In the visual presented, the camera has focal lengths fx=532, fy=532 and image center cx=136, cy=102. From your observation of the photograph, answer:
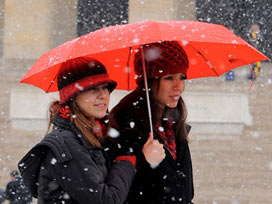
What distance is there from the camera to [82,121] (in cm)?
281

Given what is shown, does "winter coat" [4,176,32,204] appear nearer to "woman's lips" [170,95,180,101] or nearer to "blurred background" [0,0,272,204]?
"blurred background" [0,0,272,204]

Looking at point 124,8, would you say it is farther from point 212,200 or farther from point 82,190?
point 82,190

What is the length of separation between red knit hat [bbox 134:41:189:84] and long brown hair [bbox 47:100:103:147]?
1.81ft

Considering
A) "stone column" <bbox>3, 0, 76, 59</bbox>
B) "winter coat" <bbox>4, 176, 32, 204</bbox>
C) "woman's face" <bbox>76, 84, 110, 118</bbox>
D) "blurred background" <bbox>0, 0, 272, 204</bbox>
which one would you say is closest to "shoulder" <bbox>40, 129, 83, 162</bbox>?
"woman's face" <bbox>76, 84, 110, 118</bbox>

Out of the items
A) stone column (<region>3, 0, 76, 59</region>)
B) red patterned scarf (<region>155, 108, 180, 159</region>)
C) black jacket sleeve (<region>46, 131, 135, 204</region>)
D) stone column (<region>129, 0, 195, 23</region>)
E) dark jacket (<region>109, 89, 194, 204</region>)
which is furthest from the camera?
stone column (<region>3, 0, 76, 59</region>)

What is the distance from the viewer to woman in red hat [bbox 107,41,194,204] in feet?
10.4

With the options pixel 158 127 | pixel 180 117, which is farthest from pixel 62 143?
pixel 180 117

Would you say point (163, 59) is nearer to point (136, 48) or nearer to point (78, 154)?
point (136, 48)

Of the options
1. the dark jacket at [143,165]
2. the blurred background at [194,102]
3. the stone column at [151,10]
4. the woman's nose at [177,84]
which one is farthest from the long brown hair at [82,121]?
the stone column at [151,10]

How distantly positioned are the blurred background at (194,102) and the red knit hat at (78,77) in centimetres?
773

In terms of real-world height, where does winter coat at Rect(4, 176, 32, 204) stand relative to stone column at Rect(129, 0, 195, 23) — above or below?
below

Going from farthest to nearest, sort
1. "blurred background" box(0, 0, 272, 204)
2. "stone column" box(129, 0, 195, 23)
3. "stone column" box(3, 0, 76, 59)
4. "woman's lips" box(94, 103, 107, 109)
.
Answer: "stone column" box(3, 0, 76, 59) → "stone column" box(129, 0, 195, 23) → "blurred background" box(0, 0, 272, 204) → "woman's lips" box(94, 103, 107, 109)

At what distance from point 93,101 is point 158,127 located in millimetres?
568

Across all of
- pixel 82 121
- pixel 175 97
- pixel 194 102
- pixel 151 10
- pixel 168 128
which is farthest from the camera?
pixel 151 10
